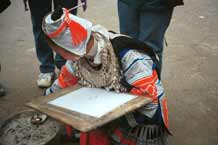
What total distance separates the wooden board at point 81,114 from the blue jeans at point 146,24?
532 millimetres

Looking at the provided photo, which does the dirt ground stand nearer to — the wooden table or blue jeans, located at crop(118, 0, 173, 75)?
blue jeans, located at crop(118, 0, 173, 75)

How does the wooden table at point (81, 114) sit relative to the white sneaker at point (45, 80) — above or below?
above

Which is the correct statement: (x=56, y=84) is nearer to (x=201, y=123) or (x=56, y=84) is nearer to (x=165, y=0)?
(x=165, y=0)

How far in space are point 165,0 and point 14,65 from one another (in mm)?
1899

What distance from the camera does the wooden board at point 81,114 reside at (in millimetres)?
1394

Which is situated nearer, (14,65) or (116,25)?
(14,65)

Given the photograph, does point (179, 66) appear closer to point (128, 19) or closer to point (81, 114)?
point (128, 19)

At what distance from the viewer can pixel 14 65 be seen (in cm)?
333

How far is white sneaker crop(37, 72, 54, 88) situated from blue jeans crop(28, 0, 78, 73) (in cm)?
4

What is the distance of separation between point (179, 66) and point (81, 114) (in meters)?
1.99

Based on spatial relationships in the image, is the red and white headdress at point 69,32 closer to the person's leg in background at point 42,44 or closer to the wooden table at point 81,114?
the wooden table at point 81,114

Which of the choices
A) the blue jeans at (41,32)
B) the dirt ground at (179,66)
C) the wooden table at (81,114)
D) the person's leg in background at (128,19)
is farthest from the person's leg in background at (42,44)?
the wooden table at (81,114)

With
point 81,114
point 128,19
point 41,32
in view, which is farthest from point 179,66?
point 81,114

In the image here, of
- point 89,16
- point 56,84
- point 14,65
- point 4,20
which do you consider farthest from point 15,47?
point 56,84
